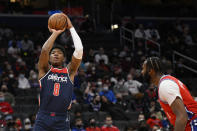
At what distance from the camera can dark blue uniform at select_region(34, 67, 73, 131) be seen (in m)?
4.94

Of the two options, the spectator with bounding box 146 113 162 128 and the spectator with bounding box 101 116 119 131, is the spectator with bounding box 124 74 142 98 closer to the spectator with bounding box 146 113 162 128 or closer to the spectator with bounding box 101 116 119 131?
the spectator with bounding box 146 113 162 128

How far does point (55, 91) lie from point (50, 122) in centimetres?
37

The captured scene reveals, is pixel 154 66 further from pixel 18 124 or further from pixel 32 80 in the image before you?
pixel 32 80

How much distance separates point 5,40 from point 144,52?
5.97 metres

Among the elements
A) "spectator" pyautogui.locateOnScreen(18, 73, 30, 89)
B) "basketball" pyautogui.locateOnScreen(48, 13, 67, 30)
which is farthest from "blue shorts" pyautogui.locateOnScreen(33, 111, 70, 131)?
"spectator" pyautogui.locateOnScreen(18, 73, 30, 89)

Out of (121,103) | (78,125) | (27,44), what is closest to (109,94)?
(121,103)

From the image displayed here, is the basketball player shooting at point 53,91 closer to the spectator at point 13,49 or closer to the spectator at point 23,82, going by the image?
the spectator at point 23,82

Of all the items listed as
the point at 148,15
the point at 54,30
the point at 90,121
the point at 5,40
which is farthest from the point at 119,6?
the point at 54,30

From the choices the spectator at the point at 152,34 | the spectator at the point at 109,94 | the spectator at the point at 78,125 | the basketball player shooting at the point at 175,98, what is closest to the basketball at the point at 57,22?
the basketball player shooting at the point at 175,98

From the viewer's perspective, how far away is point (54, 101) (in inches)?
197

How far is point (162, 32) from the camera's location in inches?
834

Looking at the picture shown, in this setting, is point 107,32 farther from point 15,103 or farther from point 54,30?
point 54,30

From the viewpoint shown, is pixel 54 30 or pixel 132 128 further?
pixel 132 128

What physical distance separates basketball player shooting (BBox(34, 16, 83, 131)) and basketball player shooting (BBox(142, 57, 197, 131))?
1.04 meters
